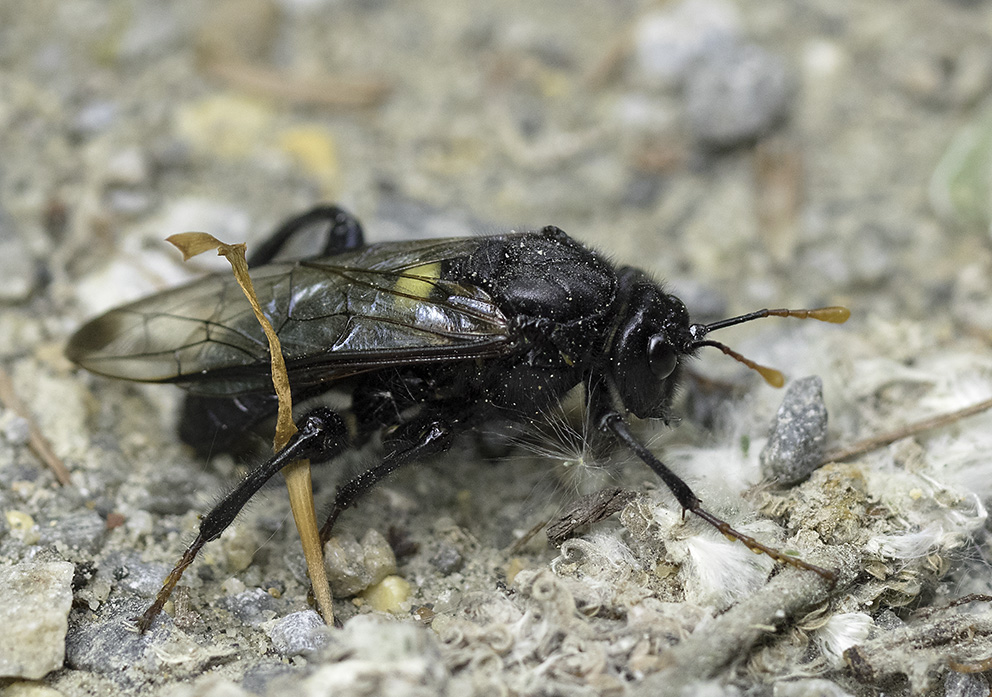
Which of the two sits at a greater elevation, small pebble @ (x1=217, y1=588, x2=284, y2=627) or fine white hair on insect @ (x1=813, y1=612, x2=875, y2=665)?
small pebble @ (x1=217, y1=588, x2=284, y2=627)

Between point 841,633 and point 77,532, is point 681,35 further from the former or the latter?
point 77,532

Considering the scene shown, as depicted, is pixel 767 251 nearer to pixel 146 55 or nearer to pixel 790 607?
pixel 790 607

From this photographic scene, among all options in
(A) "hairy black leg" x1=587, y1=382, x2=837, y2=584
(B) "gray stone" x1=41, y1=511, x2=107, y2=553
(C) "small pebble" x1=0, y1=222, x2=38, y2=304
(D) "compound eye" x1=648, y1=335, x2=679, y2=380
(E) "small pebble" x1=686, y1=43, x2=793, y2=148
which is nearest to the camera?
(A) "hairy black leg" x1=587, y1=382, x2=837, y2=584

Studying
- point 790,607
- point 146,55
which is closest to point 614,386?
point 790,607

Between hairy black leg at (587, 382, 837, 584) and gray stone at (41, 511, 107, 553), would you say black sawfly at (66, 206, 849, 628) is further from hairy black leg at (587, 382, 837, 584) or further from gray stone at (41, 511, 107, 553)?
gray stone at (41, 511, 107, 553)

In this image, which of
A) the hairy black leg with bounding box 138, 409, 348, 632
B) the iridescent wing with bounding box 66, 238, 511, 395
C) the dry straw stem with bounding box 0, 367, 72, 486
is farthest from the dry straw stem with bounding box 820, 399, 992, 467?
the dry straw stem with bounding box 0, 367, 72, 486

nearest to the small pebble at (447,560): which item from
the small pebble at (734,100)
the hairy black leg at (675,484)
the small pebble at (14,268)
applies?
the hairy black leg at (675,484)
